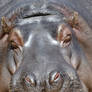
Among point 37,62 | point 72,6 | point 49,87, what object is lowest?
point 49,87

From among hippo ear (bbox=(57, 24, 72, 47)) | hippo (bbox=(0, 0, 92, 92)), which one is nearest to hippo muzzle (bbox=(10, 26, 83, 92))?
hippo (bbox=(0, 0, 92, 92))

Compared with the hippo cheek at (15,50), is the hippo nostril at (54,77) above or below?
below

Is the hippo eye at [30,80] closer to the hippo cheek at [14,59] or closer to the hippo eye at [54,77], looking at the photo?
the hippo eye at [54,77]

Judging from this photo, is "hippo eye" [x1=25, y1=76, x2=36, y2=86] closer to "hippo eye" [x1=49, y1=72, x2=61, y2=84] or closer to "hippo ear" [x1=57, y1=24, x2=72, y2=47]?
"hippo eye" [x1=49, y1=72, x2=61, y2=84]

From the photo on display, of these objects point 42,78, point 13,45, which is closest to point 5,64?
point 13,45

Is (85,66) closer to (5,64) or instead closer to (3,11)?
(5,64)

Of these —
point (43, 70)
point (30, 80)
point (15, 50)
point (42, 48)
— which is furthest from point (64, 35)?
point (30, 80)

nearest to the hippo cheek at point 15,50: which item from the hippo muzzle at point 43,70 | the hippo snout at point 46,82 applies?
A: the hippo muzzle at point 43,70
